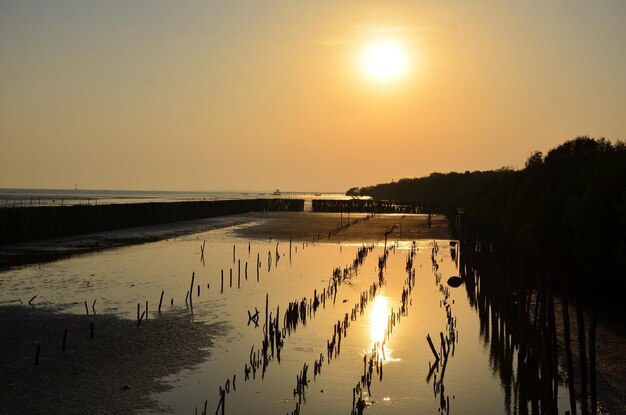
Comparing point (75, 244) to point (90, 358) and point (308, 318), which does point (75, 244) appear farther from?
point (90, 358)

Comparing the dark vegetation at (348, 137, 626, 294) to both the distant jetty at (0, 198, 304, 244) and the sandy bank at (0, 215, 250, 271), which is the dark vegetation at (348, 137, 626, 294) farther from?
the distant jetty at (0, 198, 304, 244)

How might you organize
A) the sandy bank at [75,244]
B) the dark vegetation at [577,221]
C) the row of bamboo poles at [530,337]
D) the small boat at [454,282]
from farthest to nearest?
the sandy bank at [75,244], the small boat at [454,282], the dark vegetation at [577,221], the row of bamboo poles at [530,337]

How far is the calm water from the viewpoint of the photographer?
14.8m

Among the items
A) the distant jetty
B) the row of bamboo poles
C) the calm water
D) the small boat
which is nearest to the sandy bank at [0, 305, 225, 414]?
the calm water

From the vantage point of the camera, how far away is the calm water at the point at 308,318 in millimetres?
14758

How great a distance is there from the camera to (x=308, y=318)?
23.2m

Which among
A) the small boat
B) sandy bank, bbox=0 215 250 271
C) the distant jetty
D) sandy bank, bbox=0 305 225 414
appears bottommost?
sandy bank, bbox=0 305 225 414

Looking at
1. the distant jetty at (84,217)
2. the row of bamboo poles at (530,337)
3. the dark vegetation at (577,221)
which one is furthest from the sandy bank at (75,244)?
the dark vegetation at (577,221)

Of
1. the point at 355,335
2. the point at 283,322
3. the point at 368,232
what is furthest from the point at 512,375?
→ the point at 368,232

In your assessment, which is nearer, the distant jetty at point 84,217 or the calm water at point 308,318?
the calm water at point 308,318

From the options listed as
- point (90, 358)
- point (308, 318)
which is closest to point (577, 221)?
point (308, 318)

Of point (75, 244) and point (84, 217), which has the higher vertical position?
point (84, 217)

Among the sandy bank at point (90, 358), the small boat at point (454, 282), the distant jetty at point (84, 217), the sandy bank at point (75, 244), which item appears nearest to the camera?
the sandy bank at point (90, 358)

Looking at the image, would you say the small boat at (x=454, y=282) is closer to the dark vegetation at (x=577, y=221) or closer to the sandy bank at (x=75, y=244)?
the dark vegetation at (x=577, y=221)
